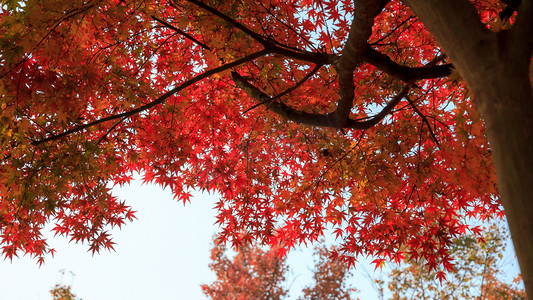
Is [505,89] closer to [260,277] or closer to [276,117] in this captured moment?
[276,117]

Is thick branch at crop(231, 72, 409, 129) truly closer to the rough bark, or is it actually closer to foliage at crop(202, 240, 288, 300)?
the rough bark

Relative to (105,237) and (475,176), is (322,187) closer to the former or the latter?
(475,176)

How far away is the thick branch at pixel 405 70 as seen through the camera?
107 inches

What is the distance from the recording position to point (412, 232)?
12.3 ft

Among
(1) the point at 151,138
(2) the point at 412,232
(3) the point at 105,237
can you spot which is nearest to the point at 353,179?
(2) the point at 412,232

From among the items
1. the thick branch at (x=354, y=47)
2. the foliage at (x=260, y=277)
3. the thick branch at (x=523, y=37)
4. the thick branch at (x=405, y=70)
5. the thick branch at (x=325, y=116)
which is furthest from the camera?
the foliage at (x=260, y=277)

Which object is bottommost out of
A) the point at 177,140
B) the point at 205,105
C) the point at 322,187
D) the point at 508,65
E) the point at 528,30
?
the point at 508,65

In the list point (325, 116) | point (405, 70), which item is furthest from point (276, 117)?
point (405, 70)

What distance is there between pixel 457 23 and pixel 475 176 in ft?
3.86

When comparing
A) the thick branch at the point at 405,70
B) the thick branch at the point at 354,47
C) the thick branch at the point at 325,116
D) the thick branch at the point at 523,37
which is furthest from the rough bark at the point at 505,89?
the thick branch at the point at 325,116

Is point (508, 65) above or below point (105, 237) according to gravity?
below

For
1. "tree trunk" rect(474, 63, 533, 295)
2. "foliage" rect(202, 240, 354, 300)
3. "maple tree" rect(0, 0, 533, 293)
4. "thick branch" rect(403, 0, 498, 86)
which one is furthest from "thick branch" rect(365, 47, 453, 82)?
"foliage" rect(202, 240, 354, 300)

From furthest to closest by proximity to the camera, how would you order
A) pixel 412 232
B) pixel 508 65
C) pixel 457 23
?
pixel 412 232, pixel 457 23, pixel 508 65

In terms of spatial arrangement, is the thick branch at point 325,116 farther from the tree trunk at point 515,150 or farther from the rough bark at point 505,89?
the tree trunk at point 515,150
